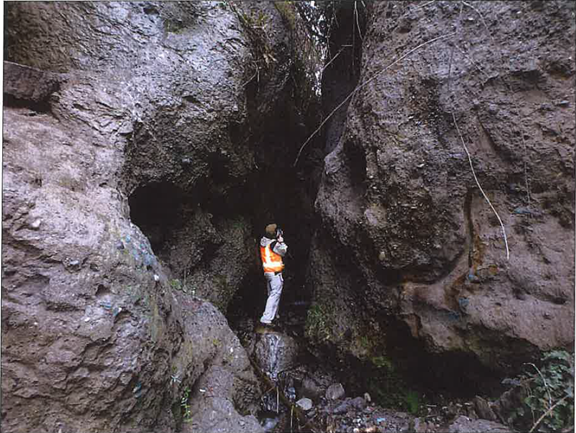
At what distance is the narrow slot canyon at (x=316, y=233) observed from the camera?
1.63 meters

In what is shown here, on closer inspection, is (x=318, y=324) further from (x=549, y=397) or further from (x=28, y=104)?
(x=28, y=104)

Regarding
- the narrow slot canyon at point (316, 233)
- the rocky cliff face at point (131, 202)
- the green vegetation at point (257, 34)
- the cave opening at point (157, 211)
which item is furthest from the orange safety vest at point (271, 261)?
the green vegetation at point (257, 34)

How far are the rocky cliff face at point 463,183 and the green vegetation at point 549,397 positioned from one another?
122mm

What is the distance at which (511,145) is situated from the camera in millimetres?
2266

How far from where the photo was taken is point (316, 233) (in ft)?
12.4

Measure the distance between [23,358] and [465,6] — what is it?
3.52m

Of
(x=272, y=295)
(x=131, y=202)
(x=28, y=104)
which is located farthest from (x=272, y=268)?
Result: (x=28, y=104)

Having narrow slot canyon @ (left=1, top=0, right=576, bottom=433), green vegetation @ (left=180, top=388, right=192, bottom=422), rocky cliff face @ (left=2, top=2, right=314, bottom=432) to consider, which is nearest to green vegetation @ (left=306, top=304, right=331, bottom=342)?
narrow slot canyon @ (left=1, top=0, right=576, bottom=433)

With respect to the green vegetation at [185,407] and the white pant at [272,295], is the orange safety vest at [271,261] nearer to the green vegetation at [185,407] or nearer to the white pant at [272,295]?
the white pant at [272,295]

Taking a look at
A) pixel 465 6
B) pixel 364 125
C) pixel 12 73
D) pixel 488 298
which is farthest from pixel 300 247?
pixel 12 73

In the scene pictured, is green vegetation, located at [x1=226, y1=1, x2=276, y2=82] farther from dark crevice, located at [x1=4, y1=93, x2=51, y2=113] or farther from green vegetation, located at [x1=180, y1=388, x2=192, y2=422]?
green vegetation, located at [x1=180, y1=388, x2=192, y2=422]

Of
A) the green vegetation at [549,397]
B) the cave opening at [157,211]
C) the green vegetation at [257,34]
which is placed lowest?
the green vegetation at [549,397]

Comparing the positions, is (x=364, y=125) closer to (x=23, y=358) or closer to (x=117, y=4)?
(x=117, y=4)

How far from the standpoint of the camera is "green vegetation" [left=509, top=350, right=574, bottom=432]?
Result: 1.71 metres
